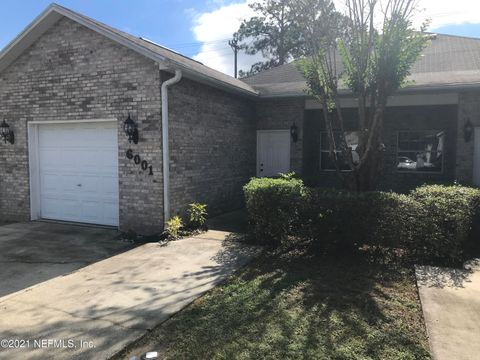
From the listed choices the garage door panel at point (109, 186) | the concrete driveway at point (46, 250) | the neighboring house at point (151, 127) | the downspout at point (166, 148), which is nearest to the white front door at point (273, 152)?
the neighboring house at point (151, 127)

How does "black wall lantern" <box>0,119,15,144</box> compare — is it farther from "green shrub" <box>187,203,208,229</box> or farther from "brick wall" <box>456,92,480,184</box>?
"brick wall" <box>456,92,480,184</box>

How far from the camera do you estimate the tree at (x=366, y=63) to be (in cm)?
638

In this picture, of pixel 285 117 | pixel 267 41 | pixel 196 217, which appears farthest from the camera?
pixel 267 41

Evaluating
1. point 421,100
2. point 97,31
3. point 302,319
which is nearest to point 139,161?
point 97,31

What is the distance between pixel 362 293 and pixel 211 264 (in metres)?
2.30

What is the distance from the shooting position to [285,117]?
1160 centimetres

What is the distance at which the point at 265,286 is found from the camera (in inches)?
197

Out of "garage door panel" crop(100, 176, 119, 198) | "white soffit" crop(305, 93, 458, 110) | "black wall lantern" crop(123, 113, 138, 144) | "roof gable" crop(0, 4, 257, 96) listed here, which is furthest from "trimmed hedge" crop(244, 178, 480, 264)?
"white soffit" crop(305, 93, 458, 110)

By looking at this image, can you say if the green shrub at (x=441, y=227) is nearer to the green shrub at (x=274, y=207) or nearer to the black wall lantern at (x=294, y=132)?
the green shrub at (x=274, y=207)

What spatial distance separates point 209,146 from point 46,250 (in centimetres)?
427

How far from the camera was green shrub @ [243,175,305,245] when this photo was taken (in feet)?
21.9

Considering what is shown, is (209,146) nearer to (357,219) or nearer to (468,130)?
(357,219)

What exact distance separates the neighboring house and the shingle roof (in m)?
0.06

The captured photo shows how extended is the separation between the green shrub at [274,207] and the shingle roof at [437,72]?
9.43 ft
